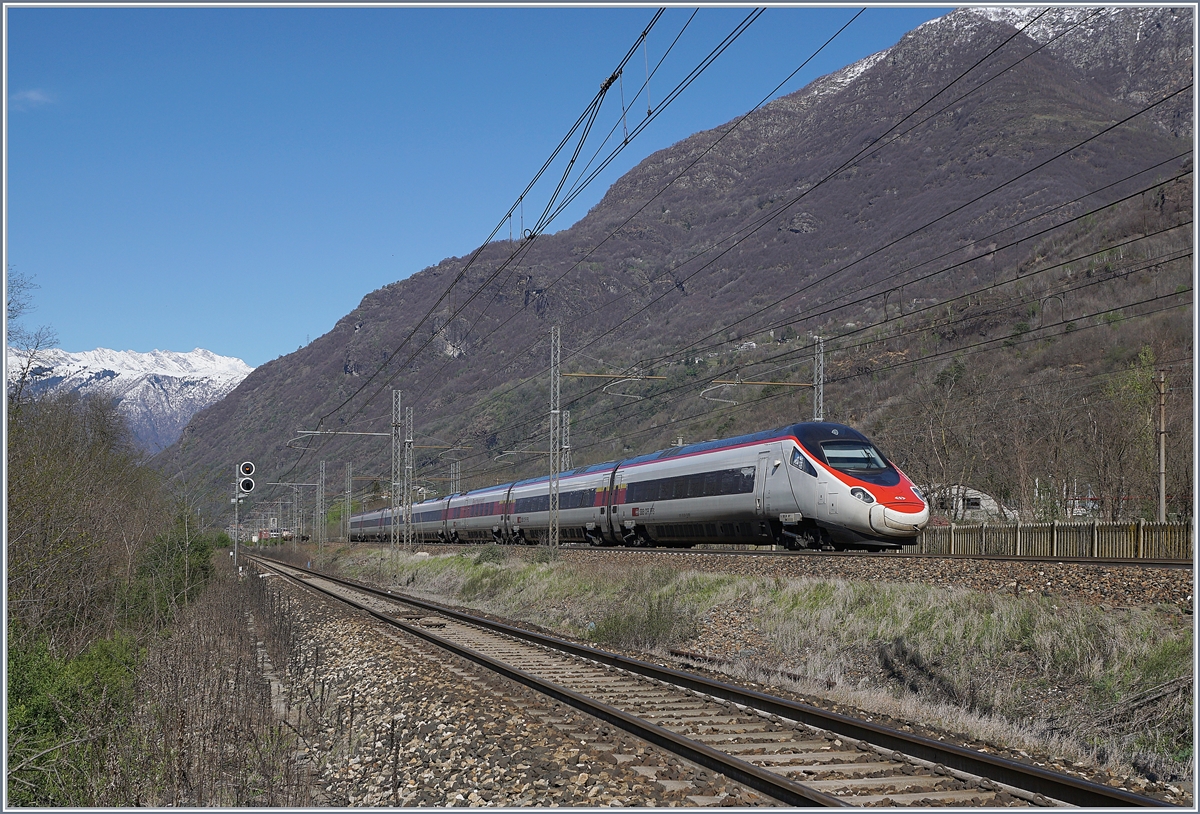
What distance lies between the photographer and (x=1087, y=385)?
65000mm

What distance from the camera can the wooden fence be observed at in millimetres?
21875

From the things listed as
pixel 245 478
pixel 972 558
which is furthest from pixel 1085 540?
pixel 245 478

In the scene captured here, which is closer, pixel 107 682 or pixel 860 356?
pixel 107 682

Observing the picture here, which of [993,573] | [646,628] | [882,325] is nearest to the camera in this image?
[993,573]

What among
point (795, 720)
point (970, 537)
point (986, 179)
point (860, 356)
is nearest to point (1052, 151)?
point (986, 179)

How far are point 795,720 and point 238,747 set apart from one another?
5.70 m

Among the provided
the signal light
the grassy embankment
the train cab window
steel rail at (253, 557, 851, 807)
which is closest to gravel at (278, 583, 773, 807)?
steel rail at (253, 557, 851, 807)

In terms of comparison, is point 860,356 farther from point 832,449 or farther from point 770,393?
point 832,449

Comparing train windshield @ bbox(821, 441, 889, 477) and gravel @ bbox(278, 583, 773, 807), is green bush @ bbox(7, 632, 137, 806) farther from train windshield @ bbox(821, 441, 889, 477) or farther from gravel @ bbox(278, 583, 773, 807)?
train windshield @ bbox(821, 441, 889, 477)

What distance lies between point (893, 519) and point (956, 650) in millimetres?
7695

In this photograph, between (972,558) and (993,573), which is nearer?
(993,573)

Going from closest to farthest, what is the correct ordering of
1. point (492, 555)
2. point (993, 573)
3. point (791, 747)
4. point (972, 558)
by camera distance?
point (791, 747) < point (993, 573) < point (972, 558) < point (492, 555)

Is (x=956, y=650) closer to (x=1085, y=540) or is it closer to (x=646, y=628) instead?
(x=646, y=628)

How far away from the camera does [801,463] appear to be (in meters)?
23.8
